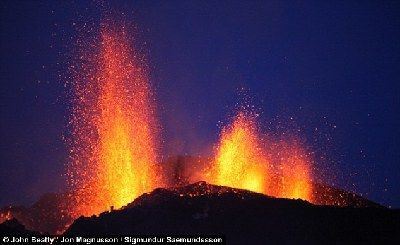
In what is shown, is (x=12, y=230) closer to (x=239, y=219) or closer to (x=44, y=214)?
(x=239, y=219)

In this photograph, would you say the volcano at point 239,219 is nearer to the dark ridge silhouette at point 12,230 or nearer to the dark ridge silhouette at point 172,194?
the dark ridge silhouette at point 12,230

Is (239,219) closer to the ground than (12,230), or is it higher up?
higher up

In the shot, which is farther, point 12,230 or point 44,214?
point 44,214

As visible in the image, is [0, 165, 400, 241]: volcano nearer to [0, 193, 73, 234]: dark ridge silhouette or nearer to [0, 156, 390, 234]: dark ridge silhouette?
[0, 156, 390, 234]: dark ridge silhouette

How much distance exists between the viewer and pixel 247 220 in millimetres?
39156

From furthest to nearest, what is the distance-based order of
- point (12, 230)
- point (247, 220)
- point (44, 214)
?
point (44, 214) < point (12, 230) < point (247, 220)

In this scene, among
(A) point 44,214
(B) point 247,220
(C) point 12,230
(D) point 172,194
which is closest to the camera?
(B) point 247,220

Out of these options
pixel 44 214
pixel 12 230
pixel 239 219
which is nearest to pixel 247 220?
pixel 239 219

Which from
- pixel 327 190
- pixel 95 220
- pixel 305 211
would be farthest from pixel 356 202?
pixel 95 220

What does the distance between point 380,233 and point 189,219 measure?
17793mm

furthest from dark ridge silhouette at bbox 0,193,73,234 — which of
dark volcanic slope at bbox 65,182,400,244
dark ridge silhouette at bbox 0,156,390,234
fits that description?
dark volcanic slope at bbox 65,182,400,244

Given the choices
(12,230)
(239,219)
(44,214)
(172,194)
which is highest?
(172,194)

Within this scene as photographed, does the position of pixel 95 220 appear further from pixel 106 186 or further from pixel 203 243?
pixel 106 186

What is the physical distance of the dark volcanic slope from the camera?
3678cm
